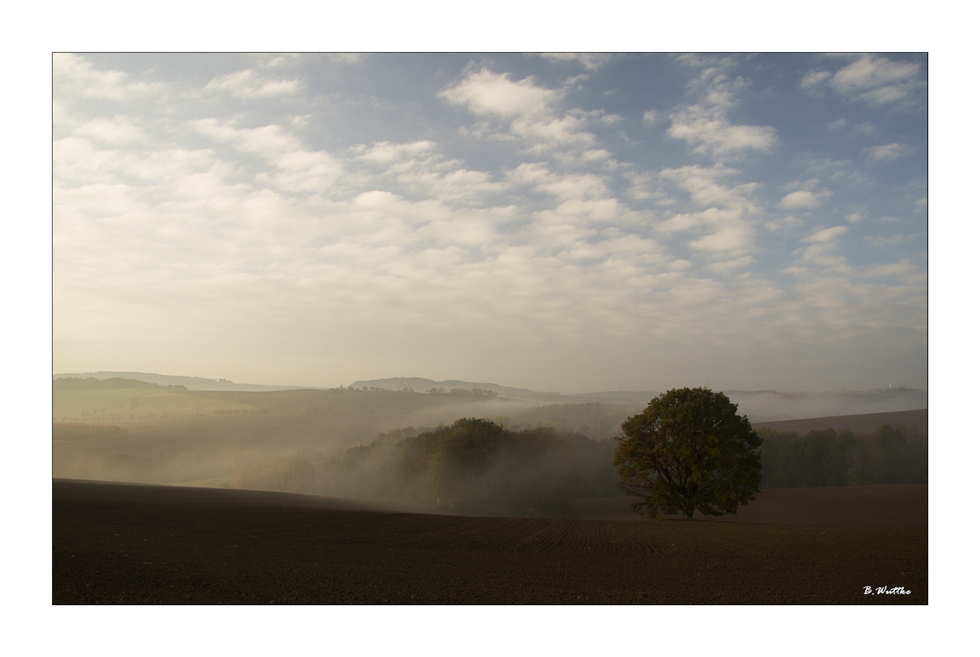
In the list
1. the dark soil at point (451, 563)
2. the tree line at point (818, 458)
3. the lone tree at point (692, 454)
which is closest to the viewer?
the dark soil at point (451, 563)

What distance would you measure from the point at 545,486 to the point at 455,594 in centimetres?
2590

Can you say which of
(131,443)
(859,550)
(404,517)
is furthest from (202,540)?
(131,443)

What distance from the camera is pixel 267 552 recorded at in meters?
12.0

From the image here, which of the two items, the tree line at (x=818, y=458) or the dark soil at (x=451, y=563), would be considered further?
the tree line at (x=818, y=458)

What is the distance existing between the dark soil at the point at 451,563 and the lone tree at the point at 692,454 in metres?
2.36

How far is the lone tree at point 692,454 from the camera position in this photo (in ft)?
63.4
